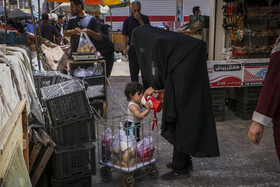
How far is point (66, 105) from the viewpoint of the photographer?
3.64 m

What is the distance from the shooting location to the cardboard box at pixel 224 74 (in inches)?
243

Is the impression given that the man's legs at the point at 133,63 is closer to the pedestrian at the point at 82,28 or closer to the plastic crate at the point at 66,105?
the pedestrian at the point at 82,28

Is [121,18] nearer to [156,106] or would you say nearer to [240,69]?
[240,69]

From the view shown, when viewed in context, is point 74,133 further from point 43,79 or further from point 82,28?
point 82,28

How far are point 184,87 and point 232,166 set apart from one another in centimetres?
152

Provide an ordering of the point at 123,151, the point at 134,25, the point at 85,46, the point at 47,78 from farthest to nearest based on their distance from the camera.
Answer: the point at 134,25
the point at 85,46
the point at 47,78
the point at 123,151

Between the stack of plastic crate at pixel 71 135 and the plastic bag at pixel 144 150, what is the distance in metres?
0.53

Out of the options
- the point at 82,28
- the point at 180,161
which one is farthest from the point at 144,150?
the point at 82,28

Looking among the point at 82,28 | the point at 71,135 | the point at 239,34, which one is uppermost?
the point at 82,28

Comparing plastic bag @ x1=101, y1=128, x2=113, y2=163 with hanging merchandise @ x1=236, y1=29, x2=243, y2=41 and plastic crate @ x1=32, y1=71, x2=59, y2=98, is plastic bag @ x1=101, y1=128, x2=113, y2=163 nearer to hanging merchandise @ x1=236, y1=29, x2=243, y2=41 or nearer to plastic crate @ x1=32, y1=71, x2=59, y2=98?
plastic crate @ x1=32, y1=71, x2=59, y2=98

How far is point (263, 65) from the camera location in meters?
6.35

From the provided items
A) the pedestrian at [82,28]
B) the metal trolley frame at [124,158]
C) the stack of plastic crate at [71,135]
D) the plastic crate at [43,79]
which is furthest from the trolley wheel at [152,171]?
the pedestrian at [82,28]

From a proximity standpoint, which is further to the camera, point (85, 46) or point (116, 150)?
point (85, 46)

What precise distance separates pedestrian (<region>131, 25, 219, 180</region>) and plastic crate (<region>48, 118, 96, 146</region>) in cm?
84
